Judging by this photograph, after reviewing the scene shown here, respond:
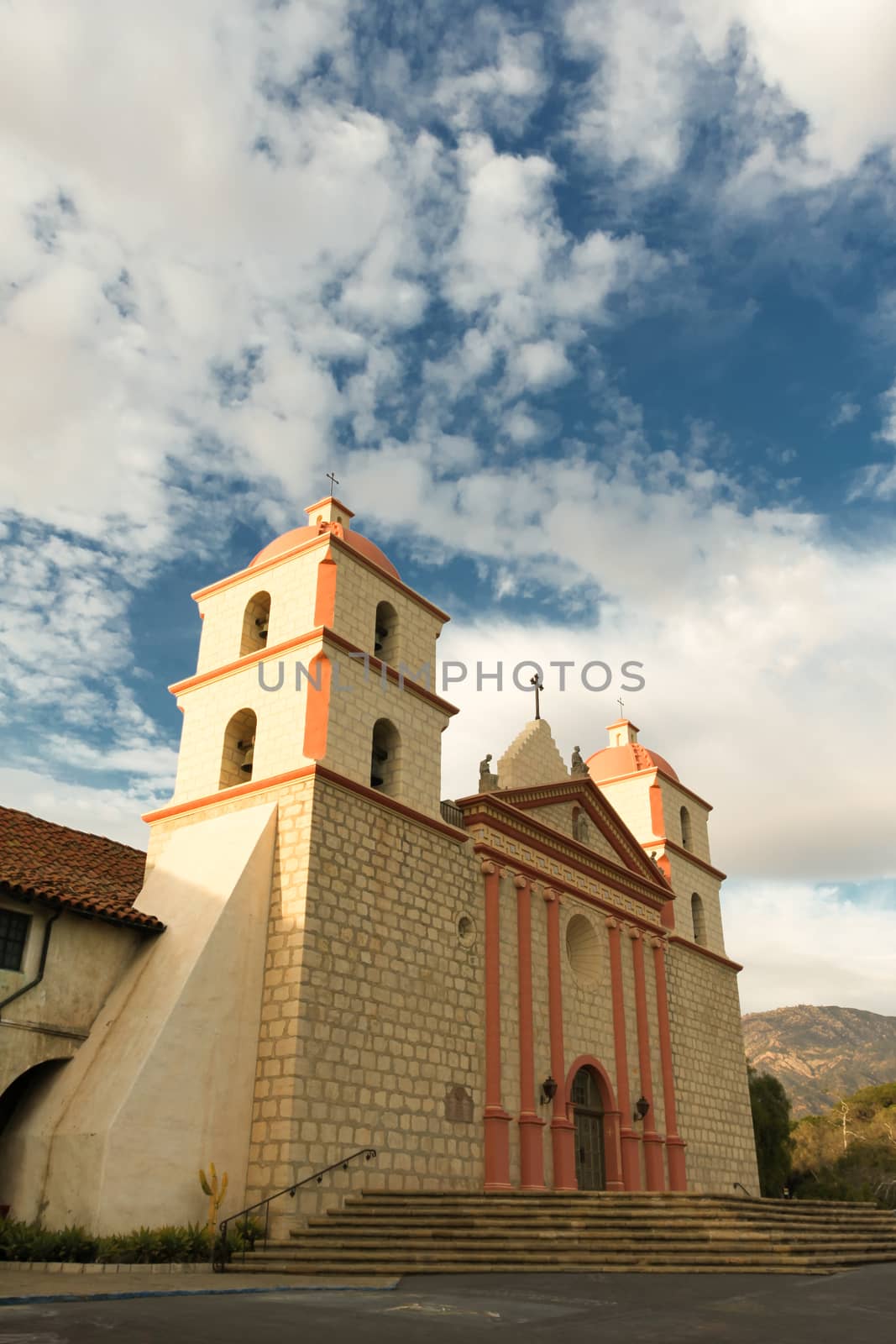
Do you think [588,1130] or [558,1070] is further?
[588,1130]

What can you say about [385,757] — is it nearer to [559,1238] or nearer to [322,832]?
[322,832]

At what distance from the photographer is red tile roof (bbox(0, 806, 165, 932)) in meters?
14.9

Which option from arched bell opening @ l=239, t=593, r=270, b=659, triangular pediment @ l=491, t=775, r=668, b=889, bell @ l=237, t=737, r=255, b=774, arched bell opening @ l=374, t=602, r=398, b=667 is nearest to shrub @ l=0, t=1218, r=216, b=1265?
bell @ l=237, t=737, r=255, b=774

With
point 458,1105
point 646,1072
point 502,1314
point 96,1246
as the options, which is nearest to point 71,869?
point 96,1246

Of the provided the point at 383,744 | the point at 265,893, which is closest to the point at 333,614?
the point at 383,744

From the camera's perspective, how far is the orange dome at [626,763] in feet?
93.7

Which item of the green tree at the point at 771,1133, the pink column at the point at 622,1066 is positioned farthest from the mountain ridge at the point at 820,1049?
the pink column at the point at 622,1066

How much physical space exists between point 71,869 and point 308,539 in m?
7.05

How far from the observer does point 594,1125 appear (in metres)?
20.6

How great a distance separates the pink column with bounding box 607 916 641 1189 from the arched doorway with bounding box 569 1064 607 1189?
1.50ft

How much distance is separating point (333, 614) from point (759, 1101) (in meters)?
26.3

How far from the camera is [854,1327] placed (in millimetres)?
7730

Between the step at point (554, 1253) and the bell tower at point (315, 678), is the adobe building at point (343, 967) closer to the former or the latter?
the bell tower at point (315, 678)

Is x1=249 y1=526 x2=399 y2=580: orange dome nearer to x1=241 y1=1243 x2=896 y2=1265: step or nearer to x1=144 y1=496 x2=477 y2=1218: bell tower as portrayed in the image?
x1=144 y1=496 x2=477 y2=1218: bell tower
